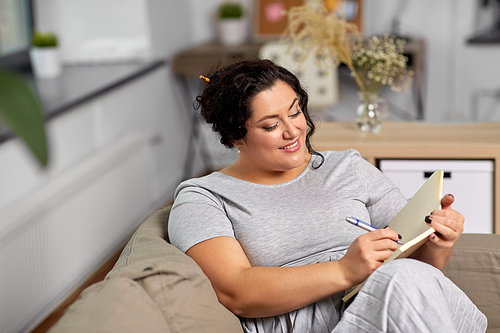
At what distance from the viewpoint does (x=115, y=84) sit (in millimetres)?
2578

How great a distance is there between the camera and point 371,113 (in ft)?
6.61

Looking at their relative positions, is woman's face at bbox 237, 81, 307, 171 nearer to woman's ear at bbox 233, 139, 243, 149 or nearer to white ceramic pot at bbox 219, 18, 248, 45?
woman's ear at bbox 233, 139, 243, 149

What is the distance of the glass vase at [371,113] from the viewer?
202cm

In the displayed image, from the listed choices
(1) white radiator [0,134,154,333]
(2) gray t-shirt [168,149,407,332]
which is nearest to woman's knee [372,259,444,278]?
(2) gray t-shirt [168,149,407,332]

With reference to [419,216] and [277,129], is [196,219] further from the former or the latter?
[419,216]

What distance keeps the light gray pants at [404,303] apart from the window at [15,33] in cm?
218

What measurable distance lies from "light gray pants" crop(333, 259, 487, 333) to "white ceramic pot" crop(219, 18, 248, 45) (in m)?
2.88

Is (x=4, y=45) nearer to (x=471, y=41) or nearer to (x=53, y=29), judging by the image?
(x=53, y=29)

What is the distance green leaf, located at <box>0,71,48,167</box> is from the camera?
243 millimetres

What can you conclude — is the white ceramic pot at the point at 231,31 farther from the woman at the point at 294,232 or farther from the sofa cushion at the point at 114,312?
the sofa cushion at the point at 114,312

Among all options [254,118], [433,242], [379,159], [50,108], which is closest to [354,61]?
[379,159]

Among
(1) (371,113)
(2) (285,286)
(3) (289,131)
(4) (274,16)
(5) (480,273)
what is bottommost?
(5) (480,273)

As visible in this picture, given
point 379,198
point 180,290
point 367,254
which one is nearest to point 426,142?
point 379,198

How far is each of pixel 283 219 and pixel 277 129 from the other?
0.66ft
